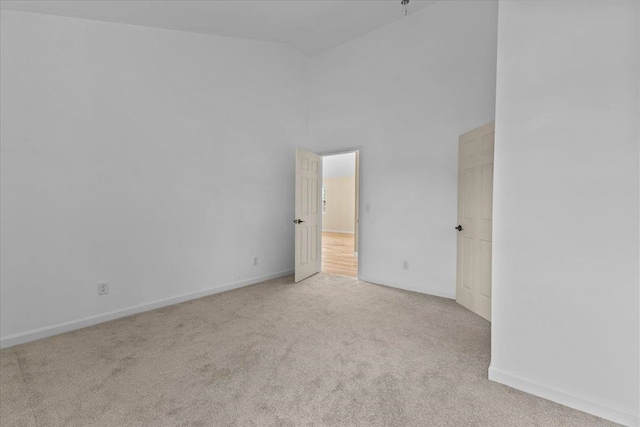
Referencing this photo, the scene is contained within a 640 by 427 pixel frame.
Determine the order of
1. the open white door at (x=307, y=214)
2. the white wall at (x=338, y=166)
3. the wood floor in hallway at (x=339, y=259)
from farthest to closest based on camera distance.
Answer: the white wall at (x=338, y=166), the wood floor in hallway at (x=339, y=259), the open white door at (x=307, y=214)

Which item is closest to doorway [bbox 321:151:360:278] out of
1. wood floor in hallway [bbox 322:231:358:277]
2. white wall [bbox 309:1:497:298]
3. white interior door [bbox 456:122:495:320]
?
wood floor in hallway [bbox 322:231:358:277]

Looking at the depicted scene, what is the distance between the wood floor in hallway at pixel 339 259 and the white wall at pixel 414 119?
726 millimetres

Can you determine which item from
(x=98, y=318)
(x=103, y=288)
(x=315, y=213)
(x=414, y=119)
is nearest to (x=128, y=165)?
(x=103, y=288)

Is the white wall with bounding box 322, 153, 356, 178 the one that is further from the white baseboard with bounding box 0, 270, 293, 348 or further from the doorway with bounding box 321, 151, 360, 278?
the white baseboard with bounding box 0, 270, 293, 348

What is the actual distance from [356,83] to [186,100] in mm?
2481

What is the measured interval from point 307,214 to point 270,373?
282cm

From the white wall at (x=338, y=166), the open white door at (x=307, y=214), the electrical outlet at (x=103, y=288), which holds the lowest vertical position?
the electrical outlet at (x=103, y=288)

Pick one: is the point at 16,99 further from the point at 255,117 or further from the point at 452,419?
the point at 452,419

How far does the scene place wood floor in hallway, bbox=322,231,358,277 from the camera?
516 cm

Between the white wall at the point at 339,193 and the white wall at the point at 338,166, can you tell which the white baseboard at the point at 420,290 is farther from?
the white wall at the point at 338,166

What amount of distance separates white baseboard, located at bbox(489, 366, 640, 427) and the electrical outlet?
3546 millimetres

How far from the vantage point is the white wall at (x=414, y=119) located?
11.4 ft

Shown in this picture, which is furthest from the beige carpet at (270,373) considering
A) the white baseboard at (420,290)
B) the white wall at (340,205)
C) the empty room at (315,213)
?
the white wall at (340,205)

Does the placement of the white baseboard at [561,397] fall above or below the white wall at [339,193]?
below
